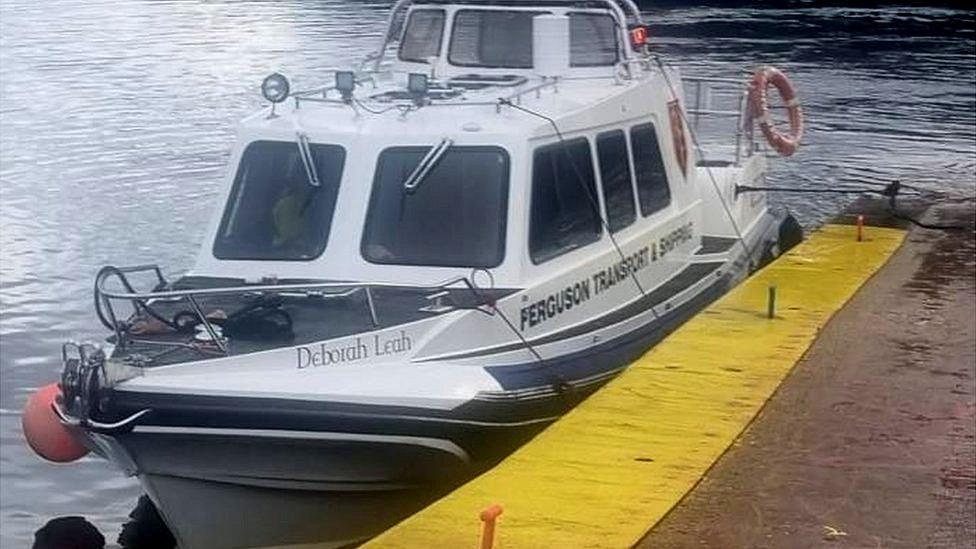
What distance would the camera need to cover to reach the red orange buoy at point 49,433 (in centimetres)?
882

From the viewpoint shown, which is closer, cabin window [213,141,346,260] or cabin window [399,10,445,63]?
cabin window [213,141,346,260]

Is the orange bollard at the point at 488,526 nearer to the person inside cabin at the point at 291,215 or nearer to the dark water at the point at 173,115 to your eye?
the person inside cabin at the point at 291,215

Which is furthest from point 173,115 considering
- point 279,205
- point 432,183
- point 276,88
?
point 432,183

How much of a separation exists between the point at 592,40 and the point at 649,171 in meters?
1.06

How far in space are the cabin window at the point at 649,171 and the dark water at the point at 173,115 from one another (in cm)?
391

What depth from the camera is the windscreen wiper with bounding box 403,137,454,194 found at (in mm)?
9734

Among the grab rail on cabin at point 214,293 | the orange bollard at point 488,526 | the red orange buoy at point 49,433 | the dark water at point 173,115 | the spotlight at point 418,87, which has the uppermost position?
the spotlight at point 418,87

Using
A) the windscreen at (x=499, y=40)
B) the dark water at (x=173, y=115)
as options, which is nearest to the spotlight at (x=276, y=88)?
the windscreen at (x=499, y=40)

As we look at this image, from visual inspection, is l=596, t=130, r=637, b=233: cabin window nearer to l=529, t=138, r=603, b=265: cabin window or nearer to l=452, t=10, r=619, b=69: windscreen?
l=529, t=138, r=603, b=265: cabin window

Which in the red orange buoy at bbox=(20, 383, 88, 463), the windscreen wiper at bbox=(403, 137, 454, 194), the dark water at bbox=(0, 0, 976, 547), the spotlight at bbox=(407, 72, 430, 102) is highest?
the spotlight at bbox=(407, 72, 430, 102)

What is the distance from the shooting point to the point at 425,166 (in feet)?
32.0

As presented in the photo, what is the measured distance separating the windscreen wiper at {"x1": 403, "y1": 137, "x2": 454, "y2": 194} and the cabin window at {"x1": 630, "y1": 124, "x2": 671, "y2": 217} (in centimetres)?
196

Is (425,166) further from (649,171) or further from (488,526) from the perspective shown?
(488,526)

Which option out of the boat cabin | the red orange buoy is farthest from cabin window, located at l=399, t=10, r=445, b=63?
the red orange buoy
